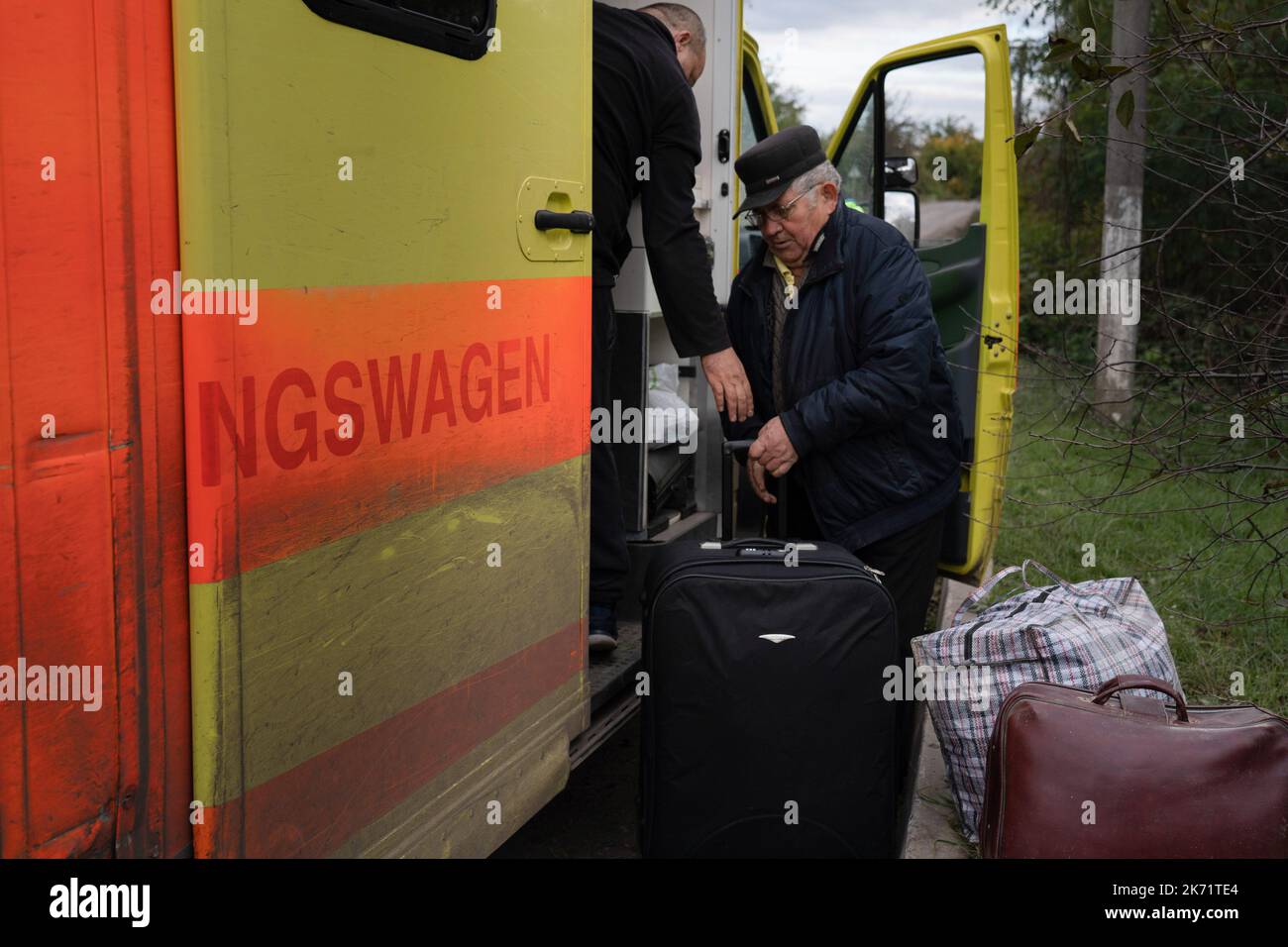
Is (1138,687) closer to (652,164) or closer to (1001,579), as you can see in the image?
(1001,579)

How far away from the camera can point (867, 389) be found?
126 inches

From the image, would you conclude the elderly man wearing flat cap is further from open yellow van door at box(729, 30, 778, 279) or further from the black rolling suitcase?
open yellow van door at box(729, 30, 778, 279)

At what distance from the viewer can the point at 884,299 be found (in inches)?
128

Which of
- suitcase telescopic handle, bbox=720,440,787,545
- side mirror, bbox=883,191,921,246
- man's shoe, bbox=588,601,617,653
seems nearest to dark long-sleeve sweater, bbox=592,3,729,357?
suitcase telescopic handle, bbox=720,440,787,545

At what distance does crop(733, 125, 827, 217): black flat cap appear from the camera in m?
3.24

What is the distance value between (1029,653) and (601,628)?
108 cm

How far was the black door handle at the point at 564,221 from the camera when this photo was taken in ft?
7.59

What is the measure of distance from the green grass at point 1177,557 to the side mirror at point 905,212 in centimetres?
82

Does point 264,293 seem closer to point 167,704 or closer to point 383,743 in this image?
point 167,704

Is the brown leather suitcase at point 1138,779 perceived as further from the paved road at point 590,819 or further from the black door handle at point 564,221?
the black door handle at point 564,221
